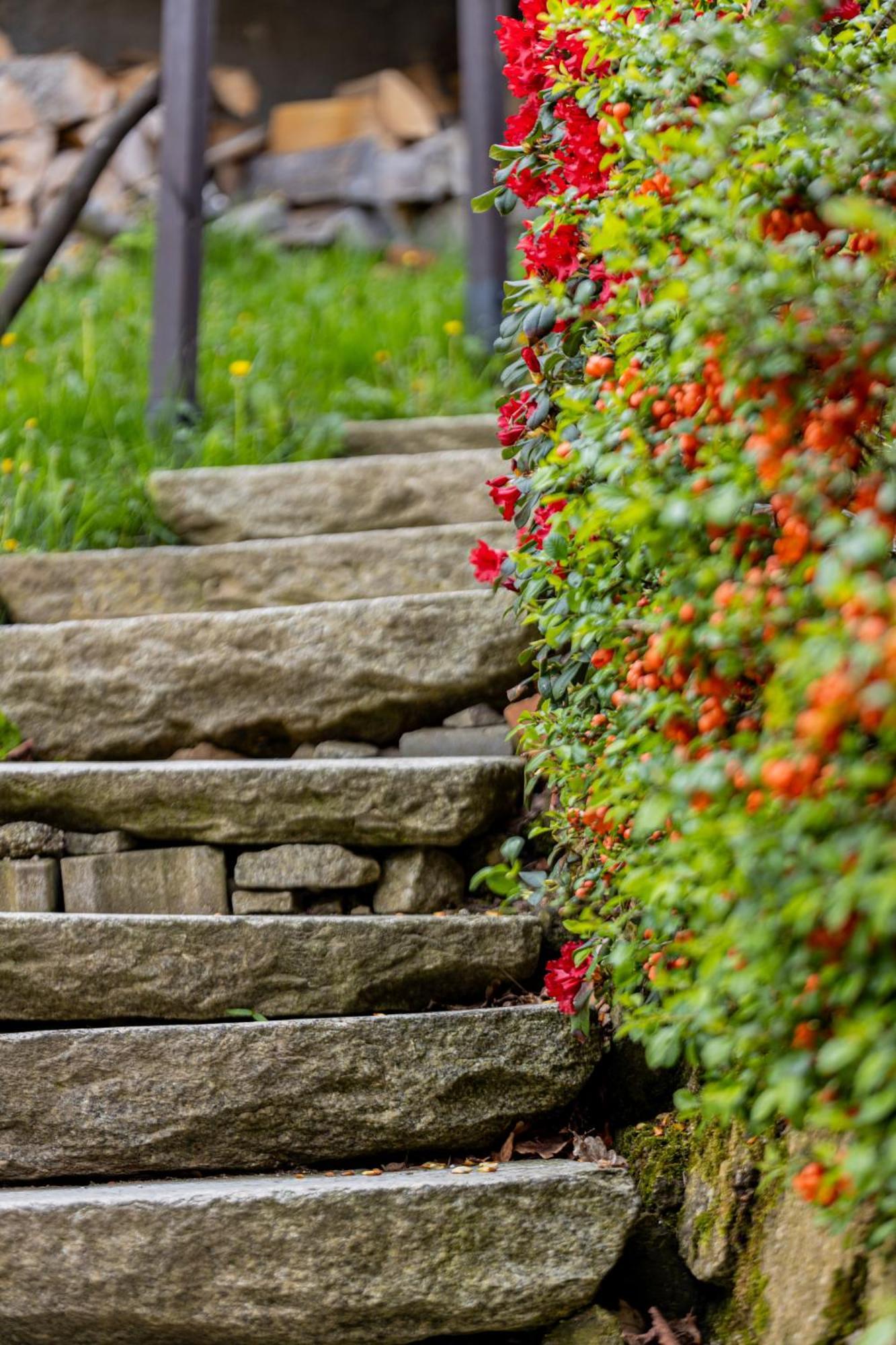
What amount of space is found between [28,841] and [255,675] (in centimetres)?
44

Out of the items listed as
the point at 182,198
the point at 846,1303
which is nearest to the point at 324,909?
the point at 846,1303

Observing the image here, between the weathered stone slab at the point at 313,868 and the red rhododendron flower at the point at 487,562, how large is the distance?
1.45 ft

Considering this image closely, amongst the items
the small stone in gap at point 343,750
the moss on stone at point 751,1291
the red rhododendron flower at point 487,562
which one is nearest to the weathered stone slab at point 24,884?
the small stone in gap at point 343,750

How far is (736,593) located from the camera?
3.02ft

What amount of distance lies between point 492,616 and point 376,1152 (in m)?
0.82

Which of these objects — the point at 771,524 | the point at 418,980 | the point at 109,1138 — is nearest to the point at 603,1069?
the point at 418,980

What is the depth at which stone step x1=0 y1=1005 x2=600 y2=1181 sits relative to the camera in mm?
1528

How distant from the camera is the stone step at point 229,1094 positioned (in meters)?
1.53

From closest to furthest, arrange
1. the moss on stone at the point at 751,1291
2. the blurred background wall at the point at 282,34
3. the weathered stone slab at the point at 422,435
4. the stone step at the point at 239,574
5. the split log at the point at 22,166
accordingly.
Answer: the moss on stone at the point at 751,1291
the stone step at the point at 239,574
the weathered stone slab at the point at 422,435
the split log at the point at 22,166
the blurred background wall at the point at 282,34

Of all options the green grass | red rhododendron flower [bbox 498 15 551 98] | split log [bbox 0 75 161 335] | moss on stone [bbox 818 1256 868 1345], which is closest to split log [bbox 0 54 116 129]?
the green grass

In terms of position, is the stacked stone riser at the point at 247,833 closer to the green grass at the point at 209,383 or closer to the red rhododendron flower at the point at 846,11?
the green grass at the point at 209,383

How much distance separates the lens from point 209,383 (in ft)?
10.0

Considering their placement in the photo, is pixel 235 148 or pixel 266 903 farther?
pixel 235 148

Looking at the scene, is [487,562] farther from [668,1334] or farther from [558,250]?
[668,1334]
